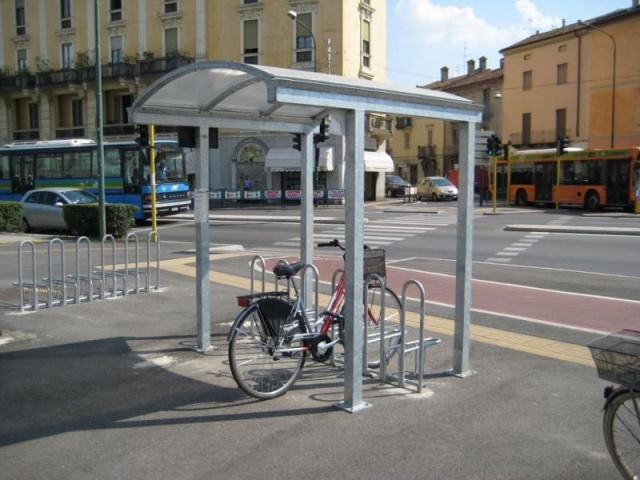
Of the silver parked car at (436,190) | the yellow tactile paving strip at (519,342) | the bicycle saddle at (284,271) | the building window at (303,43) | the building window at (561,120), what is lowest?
the yellow tactile paving strip at (519,342)

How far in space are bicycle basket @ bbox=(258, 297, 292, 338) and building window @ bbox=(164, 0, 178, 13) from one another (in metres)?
43.7

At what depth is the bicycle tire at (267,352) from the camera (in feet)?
16.9

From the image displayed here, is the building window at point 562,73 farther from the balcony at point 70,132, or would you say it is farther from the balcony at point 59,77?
the balcony at point 70,132

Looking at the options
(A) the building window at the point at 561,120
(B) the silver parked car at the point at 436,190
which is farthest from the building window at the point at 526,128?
(B) the silver parked car at the point at 436,190

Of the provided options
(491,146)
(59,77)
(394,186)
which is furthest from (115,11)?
(491,146)

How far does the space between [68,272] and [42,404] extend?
750 centimetres

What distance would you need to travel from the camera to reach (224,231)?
76.9ft

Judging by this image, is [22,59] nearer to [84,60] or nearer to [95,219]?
[84,60]

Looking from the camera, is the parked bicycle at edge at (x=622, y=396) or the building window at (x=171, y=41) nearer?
the parked bicycle at edge at (x=622, y=396)

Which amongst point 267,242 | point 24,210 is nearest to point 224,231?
point 267,242

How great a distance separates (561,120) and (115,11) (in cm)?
3393

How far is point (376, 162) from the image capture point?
1628 inches

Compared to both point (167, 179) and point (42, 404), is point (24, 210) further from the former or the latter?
point (42, 404)

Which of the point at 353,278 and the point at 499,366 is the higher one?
the point at 353,278
